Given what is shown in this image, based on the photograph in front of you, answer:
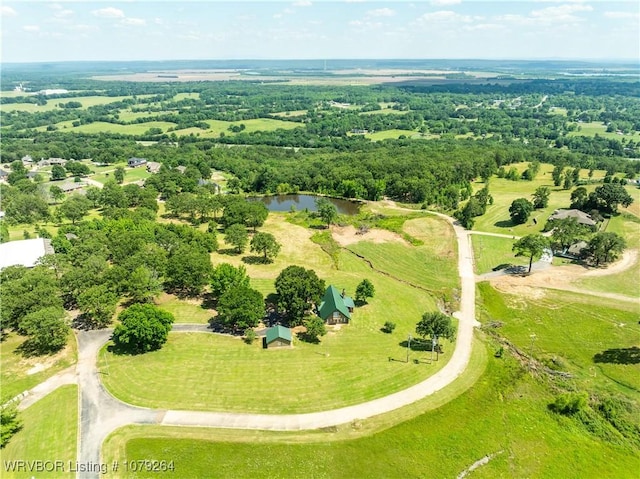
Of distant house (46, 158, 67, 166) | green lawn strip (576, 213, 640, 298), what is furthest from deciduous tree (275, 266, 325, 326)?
distant house (46, 158, 67, 166)

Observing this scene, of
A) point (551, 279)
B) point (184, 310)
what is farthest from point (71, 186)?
point (551, 279)

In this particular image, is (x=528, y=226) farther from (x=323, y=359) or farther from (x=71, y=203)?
(x=71, y=203)

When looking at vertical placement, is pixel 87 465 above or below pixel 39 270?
below

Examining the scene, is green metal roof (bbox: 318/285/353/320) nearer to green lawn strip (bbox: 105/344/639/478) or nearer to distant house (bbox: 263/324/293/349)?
distant house (bbox: 263/324/293/349)

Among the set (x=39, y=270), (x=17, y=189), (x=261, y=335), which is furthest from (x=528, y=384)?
(x=17, y=189)

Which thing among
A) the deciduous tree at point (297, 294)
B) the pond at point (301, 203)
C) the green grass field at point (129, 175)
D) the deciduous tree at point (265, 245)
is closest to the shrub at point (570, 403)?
the deciduous tree at point (297, 294)

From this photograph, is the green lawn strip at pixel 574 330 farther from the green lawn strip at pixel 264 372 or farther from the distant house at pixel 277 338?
the distant house at pixel 277 338

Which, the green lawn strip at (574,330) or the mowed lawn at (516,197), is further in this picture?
the mowed lawn at (516,197)

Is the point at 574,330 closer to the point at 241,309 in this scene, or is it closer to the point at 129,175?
the point at 241,309
